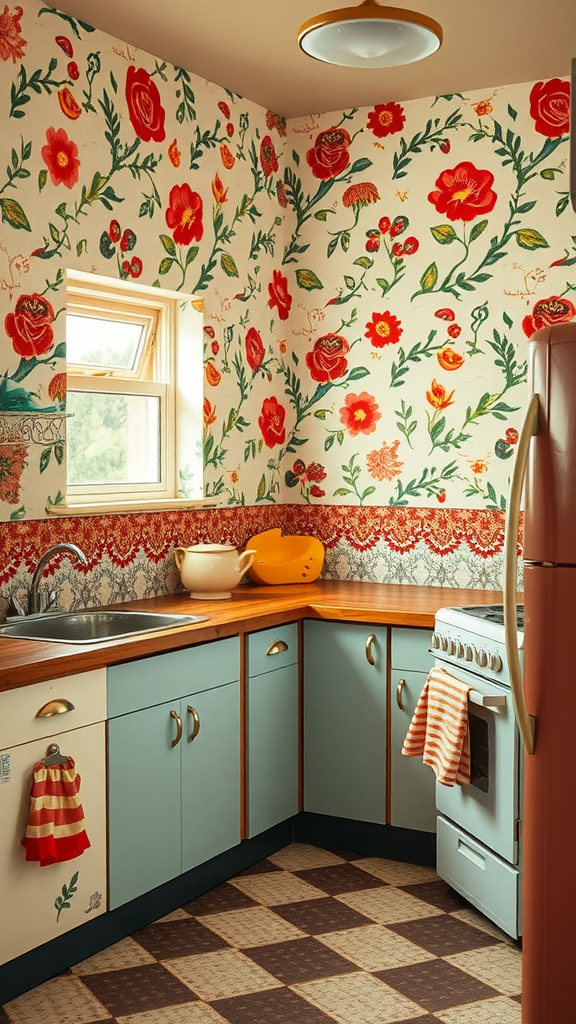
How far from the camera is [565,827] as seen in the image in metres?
2.00

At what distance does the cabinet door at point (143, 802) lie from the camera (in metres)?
2.97

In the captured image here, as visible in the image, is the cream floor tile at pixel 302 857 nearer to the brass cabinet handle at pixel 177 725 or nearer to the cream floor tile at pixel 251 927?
the cream floor tile at pixel 251 927

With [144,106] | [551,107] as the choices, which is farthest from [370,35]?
[551,107]

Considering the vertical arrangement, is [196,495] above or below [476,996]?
above

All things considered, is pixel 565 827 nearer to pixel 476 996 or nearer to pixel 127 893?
pixel 476 996

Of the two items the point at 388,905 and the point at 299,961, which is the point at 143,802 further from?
the point at 388,905

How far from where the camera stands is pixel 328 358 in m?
4.56

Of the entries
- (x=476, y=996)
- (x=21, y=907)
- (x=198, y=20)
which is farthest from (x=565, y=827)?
(x=198, y=20)

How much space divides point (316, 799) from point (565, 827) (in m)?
1.96

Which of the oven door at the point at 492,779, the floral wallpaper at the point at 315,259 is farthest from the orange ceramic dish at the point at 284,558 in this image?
the oven door at the point at 492,779

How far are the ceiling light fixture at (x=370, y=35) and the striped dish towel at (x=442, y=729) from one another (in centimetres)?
178

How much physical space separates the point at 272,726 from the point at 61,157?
2.00m

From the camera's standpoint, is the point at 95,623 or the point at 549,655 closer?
the point at 549,655

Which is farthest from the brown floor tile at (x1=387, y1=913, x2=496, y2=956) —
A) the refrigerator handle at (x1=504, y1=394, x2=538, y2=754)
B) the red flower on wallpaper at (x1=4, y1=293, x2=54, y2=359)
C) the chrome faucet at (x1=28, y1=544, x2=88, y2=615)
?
the red flower on wallpaper at (x1=4, y1=293, x2=54, y2=359)
